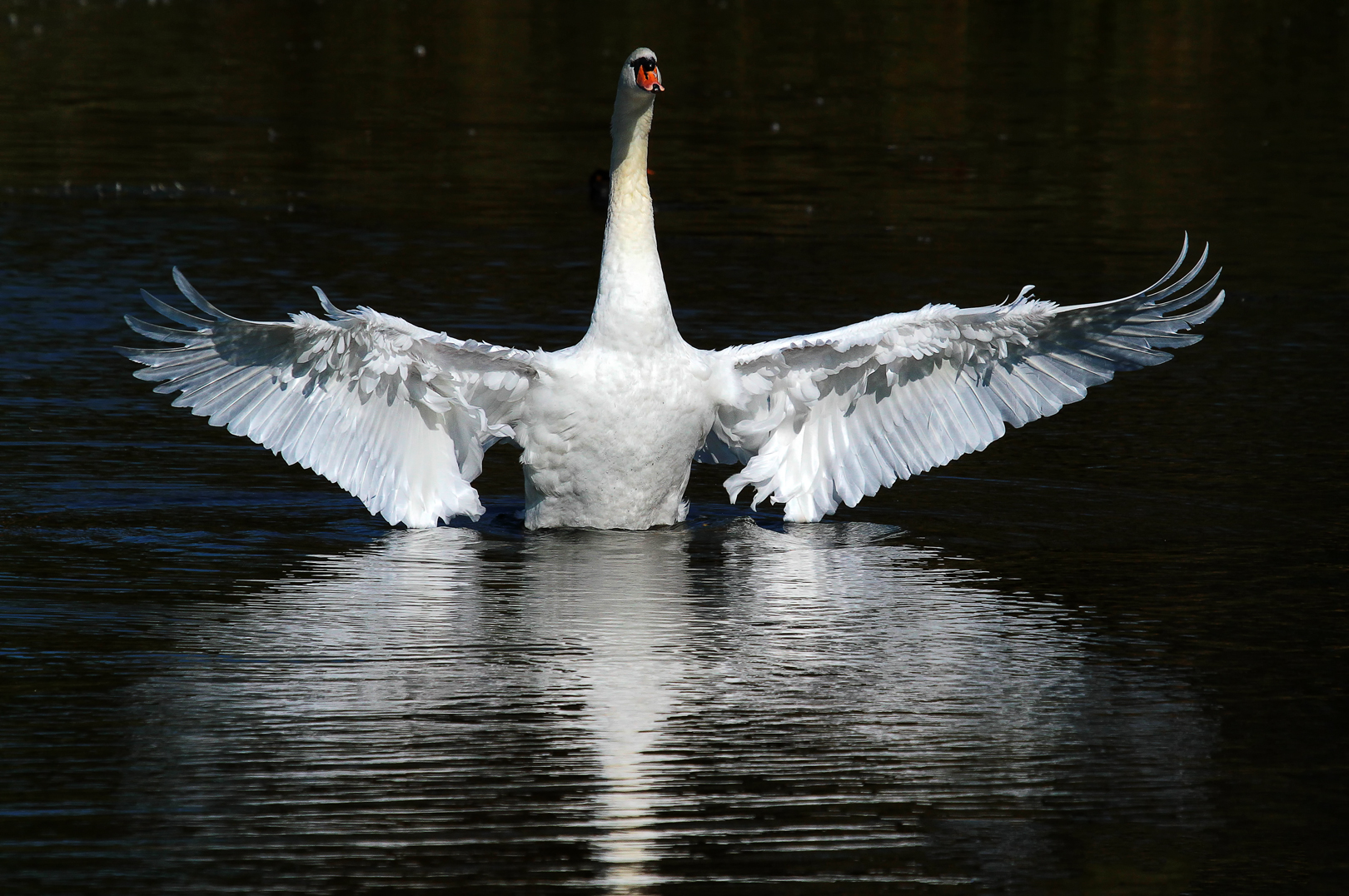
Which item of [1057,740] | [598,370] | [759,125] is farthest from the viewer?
[759,125]

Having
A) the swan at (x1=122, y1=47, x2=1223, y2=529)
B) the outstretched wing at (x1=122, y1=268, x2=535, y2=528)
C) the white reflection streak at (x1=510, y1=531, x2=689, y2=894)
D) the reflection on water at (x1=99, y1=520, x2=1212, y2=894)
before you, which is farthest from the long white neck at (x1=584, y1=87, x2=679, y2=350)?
the reflection on water at (x1=99, y1=520, x2=1212, y2=894)

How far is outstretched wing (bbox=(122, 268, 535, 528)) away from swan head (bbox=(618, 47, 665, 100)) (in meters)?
1.60

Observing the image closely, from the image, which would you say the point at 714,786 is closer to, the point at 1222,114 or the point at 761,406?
the point at 761,406

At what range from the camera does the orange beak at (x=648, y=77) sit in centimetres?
1009

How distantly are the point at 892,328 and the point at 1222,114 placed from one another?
18.9m

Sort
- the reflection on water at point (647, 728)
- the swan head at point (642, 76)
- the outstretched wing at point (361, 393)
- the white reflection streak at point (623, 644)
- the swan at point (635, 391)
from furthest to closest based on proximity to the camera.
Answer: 1. the swan head at point (642, 76)
2. the swan at point (635, 391)
3. the outstretched wing at point (361, 393)
4. the white reflection streak at point (623, 644)
5. the reflection on water at point (647, 728)

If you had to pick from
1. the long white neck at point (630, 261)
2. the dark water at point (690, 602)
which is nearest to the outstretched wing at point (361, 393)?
the dark water at point (690, 602)

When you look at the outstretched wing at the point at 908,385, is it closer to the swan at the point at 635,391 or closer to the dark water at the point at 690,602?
the swan at the point at 635,391

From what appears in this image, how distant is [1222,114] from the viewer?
2716 centimetres

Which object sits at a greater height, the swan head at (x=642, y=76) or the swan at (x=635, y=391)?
the swan head at (x=642, y=76)

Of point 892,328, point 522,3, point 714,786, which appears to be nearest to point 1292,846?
point 714,786

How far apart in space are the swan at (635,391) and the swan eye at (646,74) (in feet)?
0.05

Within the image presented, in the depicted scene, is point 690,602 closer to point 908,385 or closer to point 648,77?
point 908,385

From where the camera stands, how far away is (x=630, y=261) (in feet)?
32.4
